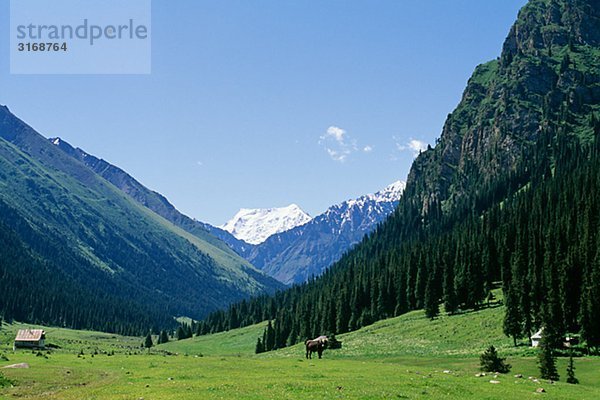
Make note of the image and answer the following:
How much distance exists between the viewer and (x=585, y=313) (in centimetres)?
6919

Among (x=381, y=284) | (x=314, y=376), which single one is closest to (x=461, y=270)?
(x=381, y=284)

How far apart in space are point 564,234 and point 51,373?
104 m

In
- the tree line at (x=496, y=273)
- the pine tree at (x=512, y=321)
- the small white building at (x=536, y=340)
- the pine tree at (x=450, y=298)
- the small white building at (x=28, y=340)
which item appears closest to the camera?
the small white building at (x=536, y=340)

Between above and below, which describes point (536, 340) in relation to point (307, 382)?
below

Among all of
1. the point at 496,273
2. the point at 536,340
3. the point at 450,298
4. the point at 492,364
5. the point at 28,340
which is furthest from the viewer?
the point at 496,273

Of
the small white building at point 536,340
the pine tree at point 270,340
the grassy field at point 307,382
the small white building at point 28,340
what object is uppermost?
the grassy field at point 307,382

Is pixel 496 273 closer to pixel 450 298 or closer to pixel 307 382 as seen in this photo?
pixel 450 298

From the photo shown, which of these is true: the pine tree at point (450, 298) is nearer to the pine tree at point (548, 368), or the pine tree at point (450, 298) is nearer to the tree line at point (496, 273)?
the tree line at point (496, 273)

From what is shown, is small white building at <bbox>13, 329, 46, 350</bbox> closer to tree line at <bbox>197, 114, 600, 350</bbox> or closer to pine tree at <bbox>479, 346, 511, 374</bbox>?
tree line at <bbox>197, 114, 600, 350</bbox>

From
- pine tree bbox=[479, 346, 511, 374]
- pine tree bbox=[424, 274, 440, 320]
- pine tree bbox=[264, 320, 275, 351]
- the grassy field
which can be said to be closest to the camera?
the grassy field

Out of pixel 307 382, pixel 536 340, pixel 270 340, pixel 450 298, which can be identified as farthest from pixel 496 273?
pixel 307 382

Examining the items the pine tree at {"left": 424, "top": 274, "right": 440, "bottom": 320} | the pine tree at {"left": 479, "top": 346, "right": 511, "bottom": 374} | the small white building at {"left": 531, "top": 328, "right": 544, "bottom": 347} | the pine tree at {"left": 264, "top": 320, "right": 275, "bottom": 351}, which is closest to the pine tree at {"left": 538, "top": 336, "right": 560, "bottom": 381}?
the pine tree at {"left": 479, "top": 346, "right": 511, "bottom": 374}

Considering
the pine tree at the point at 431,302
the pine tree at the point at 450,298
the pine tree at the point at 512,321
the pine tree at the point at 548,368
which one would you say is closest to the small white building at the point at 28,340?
the pine tree at the point at 431,302

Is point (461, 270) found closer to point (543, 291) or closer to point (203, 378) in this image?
point (543, 291)
